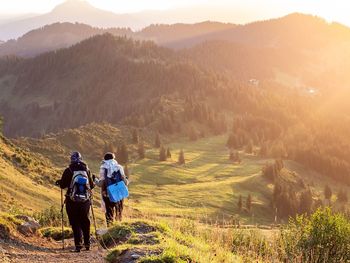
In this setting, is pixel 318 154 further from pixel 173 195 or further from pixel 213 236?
pixel 213 236

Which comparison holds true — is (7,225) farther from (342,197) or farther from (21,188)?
(342,197)

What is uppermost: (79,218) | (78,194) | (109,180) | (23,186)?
(78,194)

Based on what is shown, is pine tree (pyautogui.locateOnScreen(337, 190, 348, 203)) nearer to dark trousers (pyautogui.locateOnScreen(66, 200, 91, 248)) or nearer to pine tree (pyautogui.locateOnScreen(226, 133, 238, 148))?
pine tree (pyautogui.locateOnScreen(226, 133, 238, 148))

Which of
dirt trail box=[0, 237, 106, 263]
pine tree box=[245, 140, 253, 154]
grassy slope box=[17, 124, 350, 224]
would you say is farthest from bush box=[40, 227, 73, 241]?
pine tree box=[245, 140, 253, 154]

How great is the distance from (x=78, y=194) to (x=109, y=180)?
11.0 ft

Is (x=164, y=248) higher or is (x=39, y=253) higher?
(x=164, y=248)

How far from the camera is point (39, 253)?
54.1 feet

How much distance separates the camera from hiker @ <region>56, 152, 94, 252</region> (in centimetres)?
1677

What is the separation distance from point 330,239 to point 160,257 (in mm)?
11156


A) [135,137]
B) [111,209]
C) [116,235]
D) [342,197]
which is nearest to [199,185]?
[342,197]

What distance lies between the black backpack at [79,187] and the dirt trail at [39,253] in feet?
6.04

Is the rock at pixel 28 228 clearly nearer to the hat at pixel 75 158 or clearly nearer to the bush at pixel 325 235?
the hat at pixel 75 158

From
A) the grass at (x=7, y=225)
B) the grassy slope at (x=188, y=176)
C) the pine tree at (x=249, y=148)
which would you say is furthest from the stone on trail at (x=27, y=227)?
the pine tree at (x=249, y=148)

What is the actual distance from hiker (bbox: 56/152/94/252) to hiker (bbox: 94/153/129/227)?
258cm
